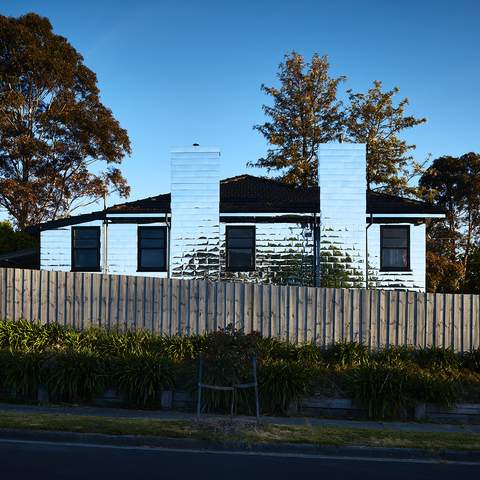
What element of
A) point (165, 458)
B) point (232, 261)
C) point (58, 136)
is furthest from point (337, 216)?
point (58, 136)

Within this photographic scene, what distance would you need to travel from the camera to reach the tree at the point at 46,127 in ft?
125

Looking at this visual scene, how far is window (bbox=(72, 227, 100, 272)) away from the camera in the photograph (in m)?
22.8

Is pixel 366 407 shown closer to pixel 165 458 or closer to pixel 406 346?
pixel 406 346

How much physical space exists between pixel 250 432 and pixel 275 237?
12.8 m

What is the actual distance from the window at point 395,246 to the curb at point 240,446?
43.9 ft

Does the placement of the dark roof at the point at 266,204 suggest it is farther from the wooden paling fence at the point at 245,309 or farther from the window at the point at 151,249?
the wooden paling fence at the point at 245,309

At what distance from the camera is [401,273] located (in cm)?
2188

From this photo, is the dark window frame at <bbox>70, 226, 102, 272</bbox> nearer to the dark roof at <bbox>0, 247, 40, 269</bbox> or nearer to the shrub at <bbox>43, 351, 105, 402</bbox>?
the dark roof at <bbox>0, 247, 40, 269</bbox>

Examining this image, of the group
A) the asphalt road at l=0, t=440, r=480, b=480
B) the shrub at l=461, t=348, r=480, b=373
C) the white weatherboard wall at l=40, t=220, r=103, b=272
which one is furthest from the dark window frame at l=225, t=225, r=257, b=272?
the asphalt road at l=0, t=440, r=480, b=480

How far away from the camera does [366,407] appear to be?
11.7 meters

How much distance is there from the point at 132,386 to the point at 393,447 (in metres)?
5.08

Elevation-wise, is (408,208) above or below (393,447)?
above

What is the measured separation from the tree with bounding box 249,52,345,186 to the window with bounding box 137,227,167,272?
14.1m

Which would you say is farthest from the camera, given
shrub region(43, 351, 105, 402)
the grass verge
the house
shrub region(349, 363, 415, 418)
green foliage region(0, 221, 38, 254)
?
green foliage region(0, 221, 38, 254)
